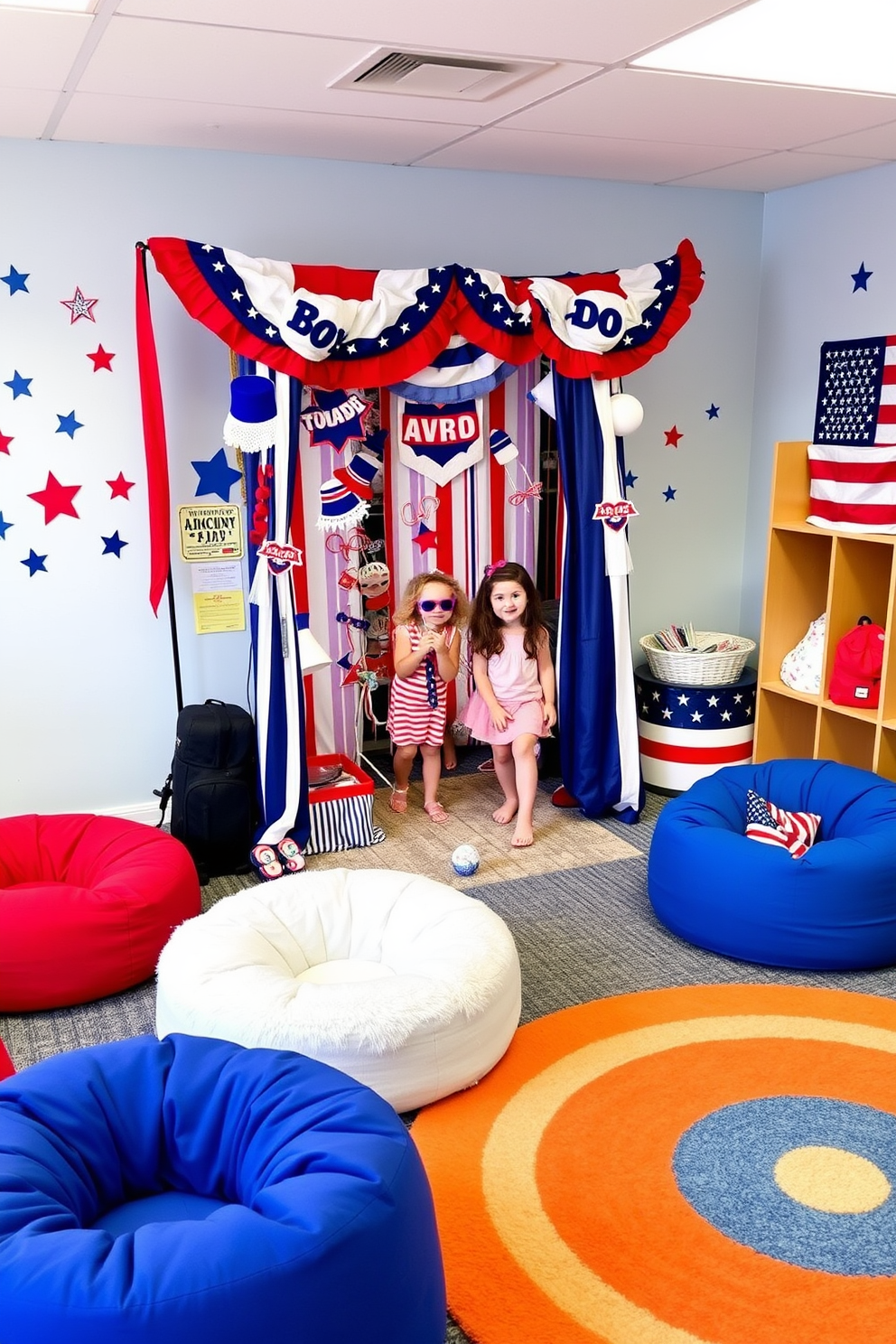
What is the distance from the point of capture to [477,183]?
4434mm

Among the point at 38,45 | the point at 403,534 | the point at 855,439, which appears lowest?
the point at 403,534

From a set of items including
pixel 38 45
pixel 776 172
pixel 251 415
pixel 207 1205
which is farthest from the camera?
pixel 776 172

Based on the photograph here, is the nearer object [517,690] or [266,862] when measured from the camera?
[266,862]

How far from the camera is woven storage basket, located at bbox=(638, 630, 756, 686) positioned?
15.1 ft

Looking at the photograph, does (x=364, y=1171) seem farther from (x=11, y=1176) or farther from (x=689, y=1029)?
(x=689, y=1029)

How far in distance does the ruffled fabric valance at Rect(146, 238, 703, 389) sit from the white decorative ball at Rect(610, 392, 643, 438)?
89 mm

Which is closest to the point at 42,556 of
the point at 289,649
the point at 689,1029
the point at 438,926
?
the point at 289,649

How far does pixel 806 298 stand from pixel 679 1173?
3.52m

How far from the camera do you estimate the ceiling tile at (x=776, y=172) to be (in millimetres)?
4152

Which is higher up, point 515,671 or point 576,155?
point 576,155

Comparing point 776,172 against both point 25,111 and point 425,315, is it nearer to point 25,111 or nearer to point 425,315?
point 425,315

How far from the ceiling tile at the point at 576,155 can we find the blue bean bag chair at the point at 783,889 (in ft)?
7.13

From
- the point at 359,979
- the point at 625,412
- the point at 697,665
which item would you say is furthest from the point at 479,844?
the point at 625,412

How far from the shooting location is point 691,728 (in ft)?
15.2
